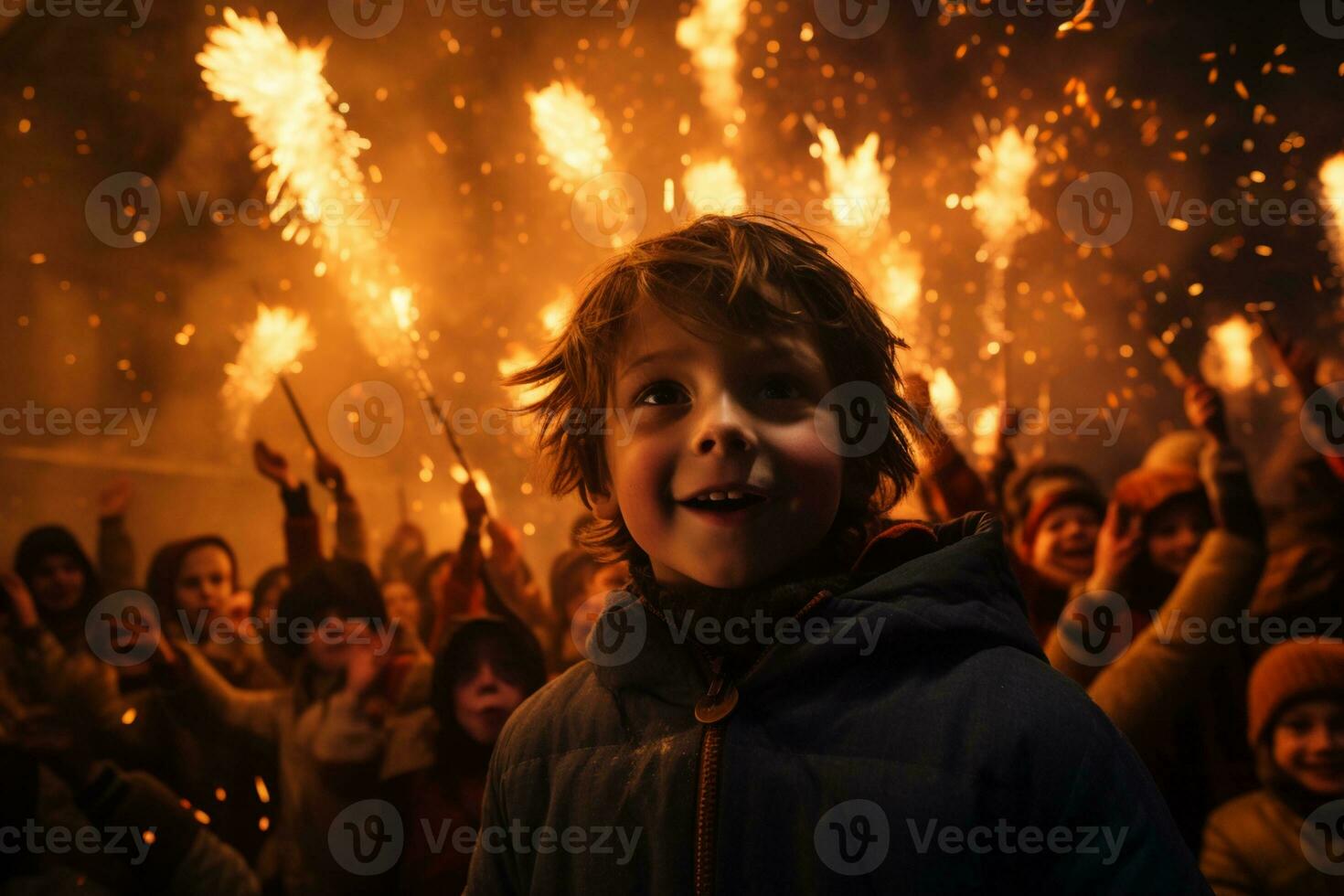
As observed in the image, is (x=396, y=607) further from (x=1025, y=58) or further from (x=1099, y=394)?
(x=1025, y=58)

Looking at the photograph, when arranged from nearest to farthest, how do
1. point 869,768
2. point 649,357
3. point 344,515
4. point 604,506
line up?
1. point 869,768
2. point 649,357
3. point 604,506
4. point 344,515

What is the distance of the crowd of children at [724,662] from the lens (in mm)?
700

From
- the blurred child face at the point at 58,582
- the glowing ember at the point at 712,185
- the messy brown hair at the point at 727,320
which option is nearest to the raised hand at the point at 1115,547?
the messy brown hair at the point at 727,320

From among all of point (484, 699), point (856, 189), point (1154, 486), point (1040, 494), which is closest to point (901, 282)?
point (856, 189)

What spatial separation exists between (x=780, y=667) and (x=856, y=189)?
135cm

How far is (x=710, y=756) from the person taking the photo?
73 centimetres

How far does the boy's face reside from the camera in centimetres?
75

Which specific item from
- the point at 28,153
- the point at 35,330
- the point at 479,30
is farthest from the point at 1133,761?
the point at 28,153

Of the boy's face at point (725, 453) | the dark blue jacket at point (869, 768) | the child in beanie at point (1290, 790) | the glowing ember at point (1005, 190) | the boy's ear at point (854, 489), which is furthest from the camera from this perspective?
the glowing ember at point (1005, 190)

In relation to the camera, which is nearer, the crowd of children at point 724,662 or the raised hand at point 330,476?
the crowd of children at point 724,662

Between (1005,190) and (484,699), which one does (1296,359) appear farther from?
(484,699)

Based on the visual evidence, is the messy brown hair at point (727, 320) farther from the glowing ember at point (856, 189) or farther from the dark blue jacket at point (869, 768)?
the glowing ember at point (856, 189)

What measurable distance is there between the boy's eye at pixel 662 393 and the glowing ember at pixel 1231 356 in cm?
120

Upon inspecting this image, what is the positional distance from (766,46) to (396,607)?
135 centimetres
